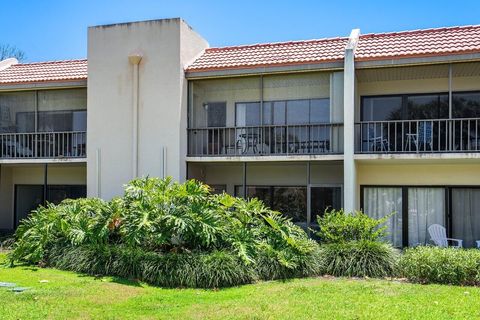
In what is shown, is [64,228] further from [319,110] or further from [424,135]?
[424,135]

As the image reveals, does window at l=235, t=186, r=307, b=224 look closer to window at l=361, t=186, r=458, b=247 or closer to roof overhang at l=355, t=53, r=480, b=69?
window at l=361, t=186, r=458, b=247

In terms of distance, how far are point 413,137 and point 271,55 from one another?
5404 mm

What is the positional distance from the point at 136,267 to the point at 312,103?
8.26 m

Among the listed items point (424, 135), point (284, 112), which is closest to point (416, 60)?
point (424, 135)

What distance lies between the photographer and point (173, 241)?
12.3 metres

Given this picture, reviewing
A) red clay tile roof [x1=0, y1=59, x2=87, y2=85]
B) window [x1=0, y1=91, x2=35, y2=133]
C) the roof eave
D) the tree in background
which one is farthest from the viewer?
the tree in background

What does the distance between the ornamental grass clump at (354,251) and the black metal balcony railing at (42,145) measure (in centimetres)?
996

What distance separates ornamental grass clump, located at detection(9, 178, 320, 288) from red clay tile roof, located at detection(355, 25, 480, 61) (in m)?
6.08

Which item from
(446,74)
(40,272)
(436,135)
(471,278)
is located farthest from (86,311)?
(446,74)

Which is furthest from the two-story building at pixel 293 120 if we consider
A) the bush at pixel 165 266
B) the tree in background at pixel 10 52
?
the tree in background at pixel 10 52

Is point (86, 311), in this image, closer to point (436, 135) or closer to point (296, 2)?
point (296, 2)

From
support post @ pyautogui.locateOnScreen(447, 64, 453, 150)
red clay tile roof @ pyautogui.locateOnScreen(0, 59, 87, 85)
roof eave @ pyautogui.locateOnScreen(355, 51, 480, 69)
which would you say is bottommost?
support post @ pyautogui.locateOnScreen(447, 64, 453, 150)

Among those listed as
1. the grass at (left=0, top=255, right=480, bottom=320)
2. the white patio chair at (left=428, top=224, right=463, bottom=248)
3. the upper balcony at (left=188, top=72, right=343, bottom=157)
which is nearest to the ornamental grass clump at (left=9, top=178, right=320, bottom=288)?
the grass at (left=0, top=255, right=480, bottom=320)

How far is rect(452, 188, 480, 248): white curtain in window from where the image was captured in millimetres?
15727
